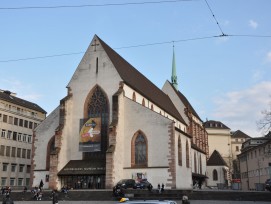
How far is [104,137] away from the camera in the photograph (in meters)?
44.2

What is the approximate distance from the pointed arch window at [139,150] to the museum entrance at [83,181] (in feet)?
14.2

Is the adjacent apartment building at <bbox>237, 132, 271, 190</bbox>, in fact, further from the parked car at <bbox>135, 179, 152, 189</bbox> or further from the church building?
the parked car at <bbox>135, 179, 152, 189</bbox>

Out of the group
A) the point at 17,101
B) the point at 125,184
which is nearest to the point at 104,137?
the point at 125,184

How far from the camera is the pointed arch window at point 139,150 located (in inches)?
1681

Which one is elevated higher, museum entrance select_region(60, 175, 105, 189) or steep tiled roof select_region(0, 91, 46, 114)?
steep tiled roof select_region(0, 91, 46, 114)

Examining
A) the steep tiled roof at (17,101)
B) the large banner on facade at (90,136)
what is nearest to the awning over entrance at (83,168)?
the large banner on facade at (90,136)

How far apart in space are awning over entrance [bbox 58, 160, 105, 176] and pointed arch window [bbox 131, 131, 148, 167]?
3971mm

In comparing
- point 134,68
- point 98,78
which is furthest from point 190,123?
point 98,78

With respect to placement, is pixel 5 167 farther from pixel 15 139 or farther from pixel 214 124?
pixel 214 124

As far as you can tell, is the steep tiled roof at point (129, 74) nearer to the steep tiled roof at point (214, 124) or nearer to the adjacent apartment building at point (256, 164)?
the adjacent apartment building at point (256, 164)

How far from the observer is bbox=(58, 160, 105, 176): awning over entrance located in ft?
135

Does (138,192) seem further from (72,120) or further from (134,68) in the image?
(134,68)

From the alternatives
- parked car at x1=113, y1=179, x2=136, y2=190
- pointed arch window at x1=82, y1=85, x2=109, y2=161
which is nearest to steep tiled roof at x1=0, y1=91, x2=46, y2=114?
pointed arch window at x1=82, y1=85, x2=109, y2=161

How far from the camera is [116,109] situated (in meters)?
42.4
